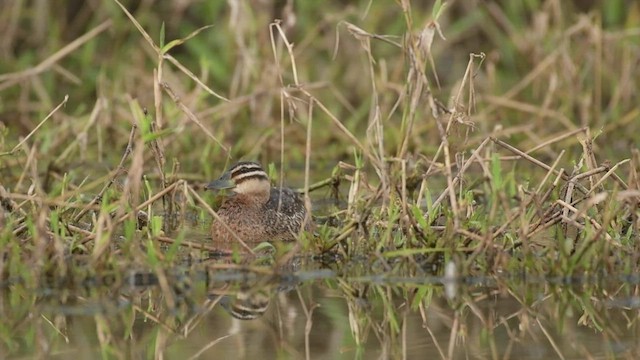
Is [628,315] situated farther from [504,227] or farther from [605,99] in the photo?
[605,99]

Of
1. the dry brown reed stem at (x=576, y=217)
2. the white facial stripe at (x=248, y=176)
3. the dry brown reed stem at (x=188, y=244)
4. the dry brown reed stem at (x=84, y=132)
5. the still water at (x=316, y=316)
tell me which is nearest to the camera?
the still water at (x=316, y=316)

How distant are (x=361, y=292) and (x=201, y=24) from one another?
23.9ft

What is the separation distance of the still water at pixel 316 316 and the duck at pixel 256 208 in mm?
1555

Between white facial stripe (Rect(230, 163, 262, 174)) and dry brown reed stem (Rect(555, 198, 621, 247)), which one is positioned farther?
white facial stripe (Rect(230, 163, 262, 174))

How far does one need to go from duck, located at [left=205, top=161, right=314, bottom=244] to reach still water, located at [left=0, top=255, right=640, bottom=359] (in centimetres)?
156

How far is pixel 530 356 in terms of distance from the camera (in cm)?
596

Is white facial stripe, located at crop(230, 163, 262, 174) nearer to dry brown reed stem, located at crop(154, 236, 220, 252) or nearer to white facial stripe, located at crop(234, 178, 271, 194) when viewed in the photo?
white facial stripe, located at crop(234, 178, 271, 194)

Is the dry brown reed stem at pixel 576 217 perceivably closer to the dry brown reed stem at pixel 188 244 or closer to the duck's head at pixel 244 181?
the dry brown reed stem at pixel 188 244

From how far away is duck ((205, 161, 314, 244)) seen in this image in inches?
362

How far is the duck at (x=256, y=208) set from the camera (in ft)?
30.2

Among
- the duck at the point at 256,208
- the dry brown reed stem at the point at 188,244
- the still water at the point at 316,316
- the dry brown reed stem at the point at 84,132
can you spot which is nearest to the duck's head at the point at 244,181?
the duck at the point at 256,208

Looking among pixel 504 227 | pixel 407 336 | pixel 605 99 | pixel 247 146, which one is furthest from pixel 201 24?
pixel 407 336

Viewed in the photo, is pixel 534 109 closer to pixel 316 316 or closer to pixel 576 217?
pixel 576 217

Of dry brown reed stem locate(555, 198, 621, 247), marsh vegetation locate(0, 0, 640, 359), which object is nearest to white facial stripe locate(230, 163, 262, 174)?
marsh vegetation locate(0, 0, 640, 359)
